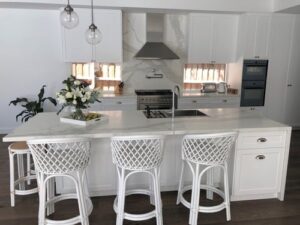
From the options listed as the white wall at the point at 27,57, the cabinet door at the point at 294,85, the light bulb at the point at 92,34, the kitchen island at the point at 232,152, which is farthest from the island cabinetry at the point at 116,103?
the cabinet door at the point at 294,85

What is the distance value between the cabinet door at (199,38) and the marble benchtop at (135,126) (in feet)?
7.45

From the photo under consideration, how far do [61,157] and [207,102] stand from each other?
363cm

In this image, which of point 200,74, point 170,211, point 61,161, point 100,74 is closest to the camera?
point 61,161

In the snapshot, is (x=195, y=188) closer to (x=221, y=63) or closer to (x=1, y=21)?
(x=221, y=63)

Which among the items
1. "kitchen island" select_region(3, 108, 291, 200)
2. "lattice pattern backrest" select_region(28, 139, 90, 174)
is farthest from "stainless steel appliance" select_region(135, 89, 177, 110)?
"lattice pattern backrest" select_region(28, 139, 90, 174)

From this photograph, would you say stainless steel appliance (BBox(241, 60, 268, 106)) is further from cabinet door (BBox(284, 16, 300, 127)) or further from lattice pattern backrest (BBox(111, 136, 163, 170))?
lattice pattern backrest (BBox(111, 136, 163, 170))

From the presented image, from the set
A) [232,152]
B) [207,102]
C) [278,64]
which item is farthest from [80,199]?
[278,64]

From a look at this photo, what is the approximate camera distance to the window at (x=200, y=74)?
592 cm

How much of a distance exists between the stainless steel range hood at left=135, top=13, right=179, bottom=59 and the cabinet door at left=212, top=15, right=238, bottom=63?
911mm

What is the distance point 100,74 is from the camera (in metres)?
5.63

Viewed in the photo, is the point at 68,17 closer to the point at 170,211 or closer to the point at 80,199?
the point at 80,199

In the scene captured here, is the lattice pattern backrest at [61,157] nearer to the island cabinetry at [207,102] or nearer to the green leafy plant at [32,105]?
the green leafy plant at [32,105]

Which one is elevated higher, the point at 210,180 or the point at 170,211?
the point at 210,180

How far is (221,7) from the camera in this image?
509 cm
